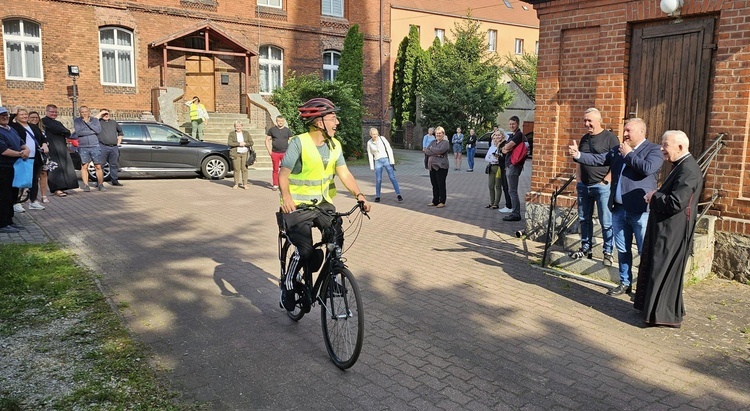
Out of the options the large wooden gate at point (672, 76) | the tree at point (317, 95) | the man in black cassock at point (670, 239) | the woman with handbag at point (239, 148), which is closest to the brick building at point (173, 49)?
the tree at point (317, 95)

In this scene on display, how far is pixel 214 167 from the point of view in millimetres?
16797

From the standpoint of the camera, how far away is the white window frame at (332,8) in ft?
95.1

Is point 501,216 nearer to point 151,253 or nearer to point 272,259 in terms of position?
point 272,259

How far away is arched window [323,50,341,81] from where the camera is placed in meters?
29.5

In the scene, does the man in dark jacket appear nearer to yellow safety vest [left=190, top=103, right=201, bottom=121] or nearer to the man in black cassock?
the man in black cassock

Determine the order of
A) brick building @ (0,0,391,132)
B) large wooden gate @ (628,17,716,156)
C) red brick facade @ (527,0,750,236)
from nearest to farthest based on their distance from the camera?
1. red brick facade @ (527,0,750,236)
2. large wooden gate @ (628,17,716,156)
3. brick building @ (0,0,391,132)

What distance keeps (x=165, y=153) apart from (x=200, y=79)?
1043 cm

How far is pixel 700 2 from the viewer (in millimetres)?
7395

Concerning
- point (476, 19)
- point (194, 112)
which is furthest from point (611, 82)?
point (476, 19)

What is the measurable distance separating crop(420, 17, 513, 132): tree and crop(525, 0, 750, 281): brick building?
24.5m

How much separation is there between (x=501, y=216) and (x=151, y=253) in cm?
658

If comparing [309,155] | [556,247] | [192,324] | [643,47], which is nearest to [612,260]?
[556,247]

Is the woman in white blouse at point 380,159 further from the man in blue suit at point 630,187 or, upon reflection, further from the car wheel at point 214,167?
the man in blue suit at point 630,187

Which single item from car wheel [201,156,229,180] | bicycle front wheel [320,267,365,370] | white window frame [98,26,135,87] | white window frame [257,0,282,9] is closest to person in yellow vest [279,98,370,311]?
bicycle front wheel [320,267,365,370]
